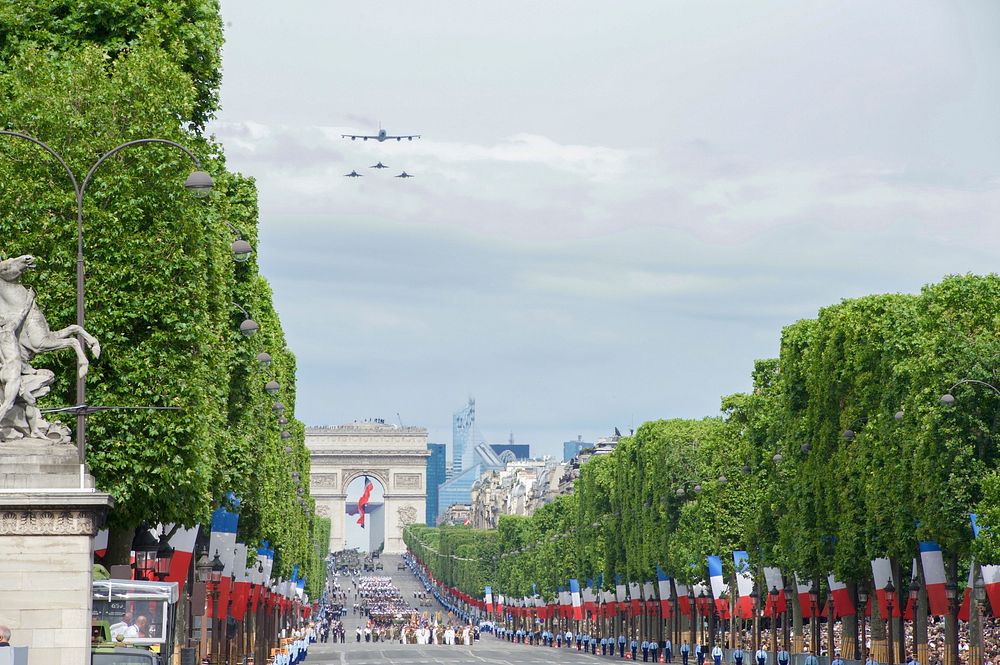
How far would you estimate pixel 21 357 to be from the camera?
32938mm

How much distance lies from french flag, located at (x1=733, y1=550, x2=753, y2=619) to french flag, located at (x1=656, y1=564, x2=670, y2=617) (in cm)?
1947

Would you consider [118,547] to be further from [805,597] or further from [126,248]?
[805,597]

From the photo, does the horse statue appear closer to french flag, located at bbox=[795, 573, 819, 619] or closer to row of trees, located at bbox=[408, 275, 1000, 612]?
row of trees, located at bbox=[408, 275, 1000, 612]

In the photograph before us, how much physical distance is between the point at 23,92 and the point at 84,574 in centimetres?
1275

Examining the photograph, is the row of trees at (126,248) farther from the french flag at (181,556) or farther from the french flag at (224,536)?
the french flag at (224,536)

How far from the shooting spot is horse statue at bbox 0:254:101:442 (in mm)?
32375

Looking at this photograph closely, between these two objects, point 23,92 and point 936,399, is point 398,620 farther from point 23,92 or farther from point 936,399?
point 23,92

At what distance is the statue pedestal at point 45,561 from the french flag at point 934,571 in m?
36.5

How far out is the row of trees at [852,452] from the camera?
6056 centimetres

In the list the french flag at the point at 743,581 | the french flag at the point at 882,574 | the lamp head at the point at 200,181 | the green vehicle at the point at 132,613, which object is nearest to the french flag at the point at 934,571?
the french flag at the point at 882,574

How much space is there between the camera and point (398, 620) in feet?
634

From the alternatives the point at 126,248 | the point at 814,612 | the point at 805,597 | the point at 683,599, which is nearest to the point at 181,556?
the point at 126,248

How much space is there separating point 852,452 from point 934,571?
11096mm

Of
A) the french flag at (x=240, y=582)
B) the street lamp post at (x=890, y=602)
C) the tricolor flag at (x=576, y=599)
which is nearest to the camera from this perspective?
the french flag at (x=240, y=582)
